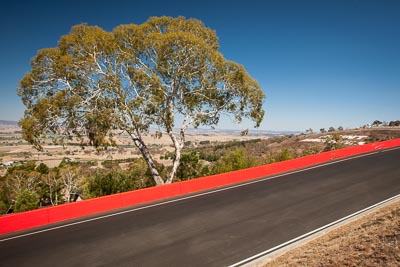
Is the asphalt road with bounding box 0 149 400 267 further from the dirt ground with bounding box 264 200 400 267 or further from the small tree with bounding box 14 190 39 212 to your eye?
the small tree with bounding box 14 190 39 212

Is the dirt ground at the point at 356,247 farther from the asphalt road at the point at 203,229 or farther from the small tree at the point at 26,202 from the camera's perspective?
the small tree at the point at 26,202

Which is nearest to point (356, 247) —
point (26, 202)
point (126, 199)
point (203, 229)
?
point (203, 229)

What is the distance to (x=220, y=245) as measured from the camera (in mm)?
8258

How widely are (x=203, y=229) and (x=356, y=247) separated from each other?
4701 mm

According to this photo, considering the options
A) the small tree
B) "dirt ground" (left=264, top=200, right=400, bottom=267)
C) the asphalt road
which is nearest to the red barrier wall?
the asphalt road

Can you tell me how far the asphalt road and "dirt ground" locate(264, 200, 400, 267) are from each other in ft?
3.10

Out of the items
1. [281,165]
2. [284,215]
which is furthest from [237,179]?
[284,215]

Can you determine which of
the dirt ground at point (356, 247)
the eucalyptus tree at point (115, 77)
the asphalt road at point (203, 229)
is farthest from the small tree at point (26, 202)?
the dirt ground at point (356, 247)

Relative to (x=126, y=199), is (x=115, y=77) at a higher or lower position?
higher

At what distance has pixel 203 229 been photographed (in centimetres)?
955

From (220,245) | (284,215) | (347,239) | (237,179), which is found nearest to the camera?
(347,239)

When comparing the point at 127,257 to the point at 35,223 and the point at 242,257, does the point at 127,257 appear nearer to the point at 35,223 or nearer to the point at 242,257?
the point at 242,257

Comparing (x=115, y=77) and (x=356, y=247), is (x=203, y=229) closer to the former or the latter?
(x=356, y=247)

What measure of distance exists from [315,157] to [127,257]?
1932 centimetres
